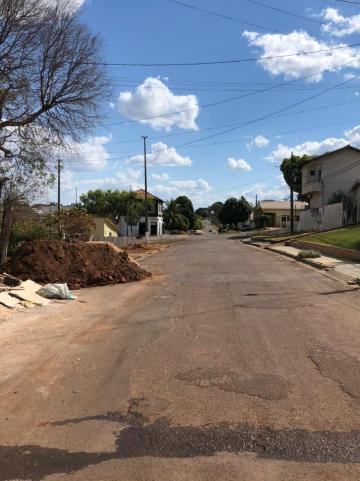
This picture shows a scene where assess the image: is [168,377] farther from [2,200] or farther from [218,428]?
[2,200]

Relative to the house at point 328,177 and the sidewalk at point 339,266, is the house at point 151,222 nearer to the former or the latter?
the house at point 328,177

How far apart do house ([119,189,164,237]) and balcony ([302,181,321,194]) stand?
35.8m

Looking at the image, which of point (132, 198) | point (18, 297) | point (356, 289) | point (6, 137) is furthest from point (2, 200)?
point (132, 198)

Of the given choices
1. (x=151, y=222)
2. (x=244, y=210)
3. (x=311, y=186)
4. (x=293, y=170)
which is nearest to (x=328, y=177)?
(x=311, y=186)

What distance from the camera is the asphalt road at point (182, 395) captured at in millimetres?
4570

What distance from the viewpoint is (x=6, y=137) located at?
2242 centimetres

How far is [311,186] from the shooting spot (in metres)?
63.2

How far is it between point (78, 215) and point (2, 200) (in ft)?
46.7

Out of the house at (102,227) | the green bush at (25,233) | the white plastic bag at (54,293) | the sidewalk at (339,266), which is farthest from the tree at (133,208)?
the white plastic bag at (54,293)

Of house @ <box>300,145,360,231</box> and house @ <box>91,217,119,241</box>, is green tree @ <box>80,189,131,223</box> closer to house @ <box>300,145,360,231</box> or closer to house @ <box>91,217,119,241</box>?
house @ <box>91,217,119,241</box>

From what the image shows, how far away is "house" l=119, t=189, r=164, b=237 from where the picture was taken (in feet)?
318

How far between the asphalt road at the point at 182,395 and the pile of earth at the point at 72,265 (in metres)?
6.89

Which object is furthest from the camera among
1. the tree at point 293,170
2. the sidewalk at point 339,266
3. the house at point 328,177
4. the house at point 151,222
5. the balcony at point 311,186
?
the house at point 151,222

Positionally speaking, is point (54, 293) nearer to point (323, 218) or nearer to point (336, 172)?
point (323, 218)
